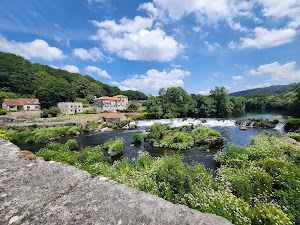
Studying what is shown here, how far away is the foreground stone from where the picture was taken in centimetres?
183

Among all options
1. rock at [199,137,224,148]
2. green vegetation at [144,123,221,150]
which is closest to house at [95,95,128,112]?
green vegetation at [144,123,221,150]

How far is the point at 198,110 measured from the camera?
196 ft

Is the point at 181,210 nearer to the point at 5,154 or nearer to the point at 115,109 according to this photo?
the point at 5,154

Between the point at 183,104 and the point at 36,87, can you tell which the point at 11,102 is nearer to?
the point at 36,87

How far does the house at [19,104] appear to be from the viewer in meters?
43.0

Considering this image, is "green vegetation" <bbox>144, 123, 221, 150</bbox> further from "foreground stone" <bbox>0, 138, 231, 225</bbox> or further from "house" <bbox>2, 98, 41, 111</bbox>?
"house" <bbox>2, 98, 41, 111</bbox>

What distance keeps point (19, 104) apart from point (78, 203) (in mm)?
62114

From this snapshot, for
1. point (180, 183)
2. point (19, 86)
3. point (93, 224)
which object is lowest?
point (180, 183)

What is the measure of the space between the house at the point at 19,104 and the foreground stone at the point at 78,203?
59362mm

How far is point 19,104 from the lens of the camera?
45156 millimetres

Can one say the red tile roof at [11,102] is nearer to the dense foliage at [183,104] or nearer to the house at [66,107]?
the house at [66,107]

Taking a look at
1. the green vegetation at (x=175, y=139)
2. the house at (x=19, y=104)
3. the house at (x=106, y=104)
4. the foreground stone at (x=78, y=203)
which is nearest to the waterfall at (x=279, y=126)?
the green vegetation at (x=175, y=139)

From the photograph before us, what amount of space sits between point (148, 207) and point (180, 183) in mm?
4989

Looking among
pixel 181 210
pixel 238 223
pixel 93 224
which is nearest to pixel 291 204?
pixel 238 223
